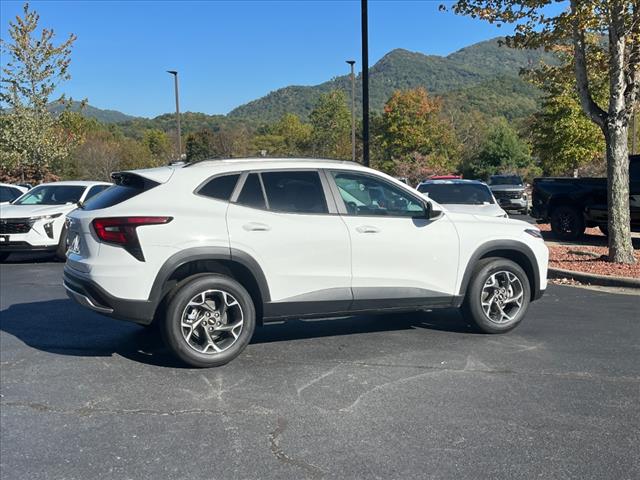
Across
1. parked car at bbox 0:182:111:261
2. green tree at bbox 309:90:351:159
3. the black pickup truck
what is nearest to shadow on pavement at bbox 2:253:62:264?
parked car at bbox 0:182:111:261

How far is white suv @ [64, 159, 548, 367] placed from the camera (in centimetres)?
486

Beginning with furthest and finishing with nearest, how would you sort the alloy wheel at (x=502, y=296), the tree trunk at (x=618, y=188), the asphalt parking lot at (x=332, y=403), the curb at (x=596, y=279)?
the tree trunk at (x=618, y=188) → the curb at (x=596, y=279) → the alloy wheel at (x=502, y=296) → the asphalt parking lot at (x=332, y=403)

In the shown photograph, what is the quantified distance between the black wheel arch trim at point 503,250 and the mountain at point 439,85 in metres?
72.0

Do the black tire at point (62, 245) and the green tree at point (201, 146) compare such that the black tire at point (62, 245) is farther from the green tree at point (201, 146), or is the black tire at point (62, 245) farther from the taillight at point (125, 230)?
the green tree at point (201, 146)

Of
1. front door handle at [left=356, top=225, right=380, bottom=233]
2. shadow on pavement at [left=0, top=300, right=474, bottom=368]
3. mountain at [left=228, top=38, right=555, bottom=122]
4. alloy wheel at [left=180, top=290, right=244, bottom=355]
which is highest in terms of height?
mountain at [left=228, top=38, right=555, bottom=122]

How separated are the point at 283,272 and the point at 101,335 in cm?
222

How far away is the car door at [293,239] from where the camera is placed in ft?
16.9

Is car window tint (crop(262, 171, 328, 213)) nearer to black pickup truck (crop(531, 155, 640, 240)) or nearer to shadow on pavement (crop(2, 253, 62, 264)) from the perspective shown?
shadow on pavement (crop(2, 253, 62, 264))

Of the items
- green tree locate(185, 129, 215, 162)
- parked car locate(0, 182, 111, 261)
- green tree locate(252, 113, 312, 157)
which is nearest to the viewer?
parked car locate(0, 182, 111, 261)

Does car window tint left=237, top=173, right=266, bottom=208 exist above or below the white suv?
above

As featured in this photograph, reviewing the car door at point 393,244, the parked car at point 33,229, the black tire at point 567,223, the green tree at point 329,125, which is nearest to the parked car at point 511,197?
the black tire at point 567,223

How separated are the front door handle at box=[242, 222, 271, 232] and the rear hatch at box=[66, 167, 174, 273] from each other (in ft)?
2.54

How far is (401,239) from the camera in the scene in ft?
18.4

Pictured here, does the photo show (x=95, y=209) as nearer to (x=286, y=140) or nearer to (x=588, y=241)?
(x=588, y=241)
